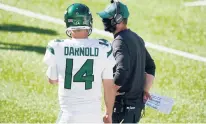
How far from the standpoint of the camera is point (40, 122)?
→ 11844 mm

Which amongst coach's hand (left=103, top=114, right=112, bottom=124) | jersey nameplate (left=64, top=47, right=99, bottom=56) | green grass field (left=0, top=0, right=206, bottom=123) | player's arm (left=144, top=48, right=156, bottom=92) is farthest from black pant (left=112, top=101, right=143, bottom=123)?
green grass field (left=0, top=0, right=206, bottom=123)

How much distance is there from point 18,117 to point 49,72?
4606 mm

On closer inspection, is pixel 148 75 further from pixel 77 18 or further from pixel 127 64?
pixel 77 18

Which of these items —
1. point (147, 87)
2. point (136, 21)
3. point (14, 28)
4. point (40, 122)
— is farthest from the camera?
point (136, 21)

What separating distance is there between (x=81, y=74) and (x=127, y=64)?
1087 mm

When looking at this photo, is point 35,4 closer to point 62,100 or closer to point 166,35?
point 166,35

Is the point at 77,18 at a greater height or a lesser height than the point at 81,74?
greater

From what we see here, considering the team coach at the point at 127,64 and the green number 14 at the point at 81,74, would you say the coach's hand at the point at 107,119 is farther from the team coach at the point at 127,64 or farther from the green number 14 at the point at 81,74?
the team coach at the point at 127,64

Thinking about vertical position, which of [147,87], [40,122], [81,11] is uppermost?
[81,11]

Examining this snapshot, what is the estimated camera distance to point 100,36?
16984mm

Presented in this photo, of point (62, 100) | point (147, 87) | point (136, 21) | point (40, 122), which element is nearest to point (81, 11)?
point (62, 100)

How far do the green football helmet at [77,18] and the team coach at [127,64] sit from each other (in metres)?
0.92

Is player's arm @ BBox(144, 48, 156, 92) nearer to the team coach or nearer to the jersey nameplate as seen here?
the team coach

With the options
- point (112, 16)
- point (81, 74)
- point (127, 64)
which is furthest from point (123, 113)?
point (81, 74)
